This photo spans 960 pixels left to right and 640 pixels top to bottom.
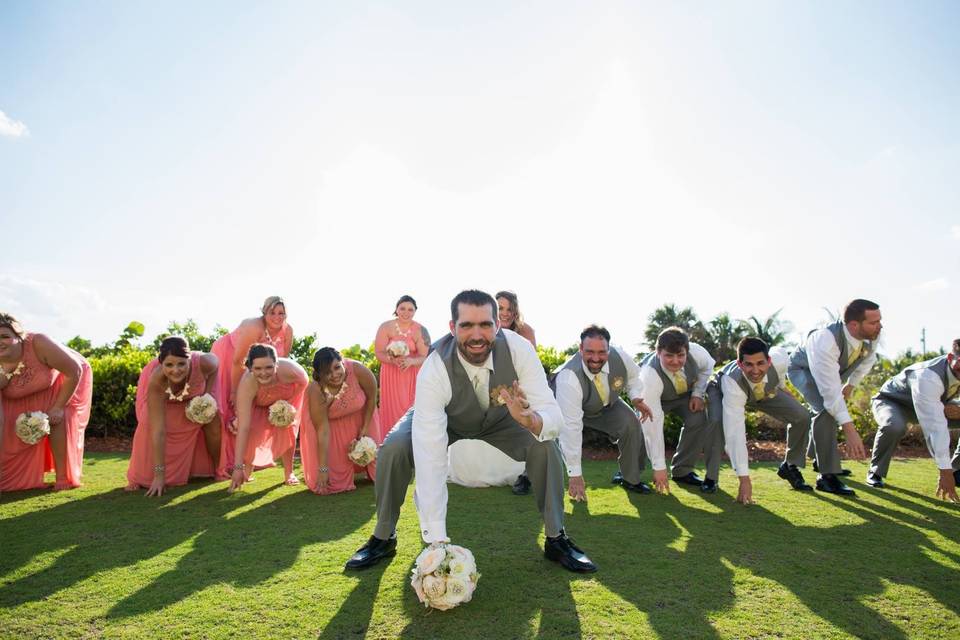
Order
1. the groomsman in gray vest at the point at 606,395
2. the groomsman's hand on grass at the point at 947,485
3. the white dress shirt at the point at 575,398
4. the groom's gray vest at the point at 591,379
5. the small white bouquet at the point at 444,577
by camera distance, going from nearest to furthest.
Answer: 1. the small white bouquet at the point at 444,577
2. the white dress shirt at the point at 575,398
3. the groomsman's hand on grass at the point at 947,485
4. the groomsman in gray vest at the point at 606,395
5. the groom's gray vest at the point at 591,379

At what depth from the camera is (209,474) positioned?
7379 millimetres

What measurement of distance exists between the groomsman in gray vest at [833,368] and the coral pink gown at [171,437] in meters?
7.14

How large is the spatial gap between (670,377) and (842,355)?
6.65 ft

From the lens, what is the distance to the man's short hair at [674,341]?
6.86 meters

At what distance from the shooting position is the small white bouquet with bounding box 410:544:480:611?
3244mm

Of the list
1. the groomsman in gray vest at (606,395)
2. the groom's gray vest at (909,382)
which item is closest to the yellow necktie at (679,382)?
the groomsman in gray vest at (606,395)

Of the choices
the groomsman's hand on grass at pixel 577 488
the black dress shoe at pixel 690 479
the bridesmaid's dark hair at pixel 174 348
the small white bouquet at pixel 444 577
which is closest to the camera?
the small white bouquet at pixel 444 577

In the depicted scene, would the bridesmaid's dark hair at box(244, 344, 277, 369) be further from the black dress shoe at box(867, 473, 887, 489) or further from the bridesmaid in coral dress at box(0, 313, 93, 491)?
the black dress shoe at box(867, 473, 887, 489)

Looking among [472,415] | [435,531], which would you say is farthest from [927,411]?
[435,531]

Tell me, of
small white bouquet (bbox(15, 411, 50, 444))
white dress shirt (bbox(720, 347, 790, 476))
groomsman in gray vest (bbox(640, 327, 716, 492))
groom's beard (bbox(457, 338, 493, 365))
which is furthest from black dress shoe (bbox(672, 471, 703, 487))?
small white bouquet (bbox(15, 411, 50, 444))

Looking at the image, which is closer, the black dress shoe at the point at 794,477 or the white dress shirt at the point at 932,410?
the white dress shirt at the point at 932,410

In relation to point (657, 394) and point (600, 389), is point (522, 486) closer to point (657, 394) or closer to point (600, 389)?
point (600, 389)

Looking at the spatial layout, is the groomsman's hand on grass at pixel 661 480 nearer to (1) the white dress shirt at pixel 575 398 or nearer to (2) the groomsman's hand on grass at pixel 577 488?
(1) the white dress shirt at pixel 575 398

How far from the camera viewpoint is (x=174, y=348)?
6445 mm
